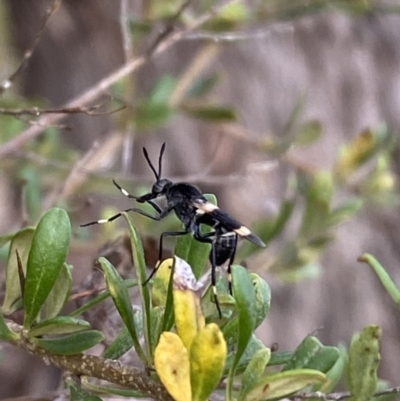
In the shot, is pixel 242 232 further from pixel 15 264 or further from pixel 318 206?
pixel 318 206

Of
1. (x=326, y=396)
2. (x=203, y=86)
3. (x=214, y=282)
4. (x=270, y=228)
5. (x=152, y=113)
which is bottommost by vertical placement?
(x=326, y=396)

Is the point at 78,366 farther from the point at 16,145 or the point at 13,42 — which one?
the point at 13,42

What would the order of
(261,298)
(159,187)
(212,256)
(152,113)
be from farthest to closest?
(152,113) → (159,187) → (212,256) → (261,298)

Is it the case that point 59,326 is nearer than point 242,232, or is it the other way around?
point 59,326

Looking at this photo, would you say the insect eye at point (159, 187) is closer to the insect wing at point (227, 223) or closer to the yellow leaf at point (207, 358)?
the insect wing at point (227, 223)

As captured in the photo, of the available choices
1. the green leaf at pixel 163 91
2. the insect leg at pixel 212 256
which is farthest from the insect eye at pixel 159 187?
the green leaf at pixel 163 91

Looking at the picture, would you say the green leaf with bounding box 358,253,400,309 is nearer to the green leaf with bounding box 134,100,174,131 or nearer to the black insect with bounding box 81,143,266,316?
the black insect with bounding box 81,143,266,316

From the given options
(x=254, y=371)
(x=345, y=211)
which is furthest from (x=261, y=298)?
(x=345, y=211)

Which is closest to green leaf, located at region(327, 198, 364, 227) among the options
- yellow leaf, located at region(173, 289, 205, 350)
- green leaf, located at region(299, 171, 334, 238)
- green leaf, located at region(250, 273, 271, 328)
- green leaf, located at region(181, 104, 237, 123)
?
green leaf, located at region(299, 171, 334, 238)
